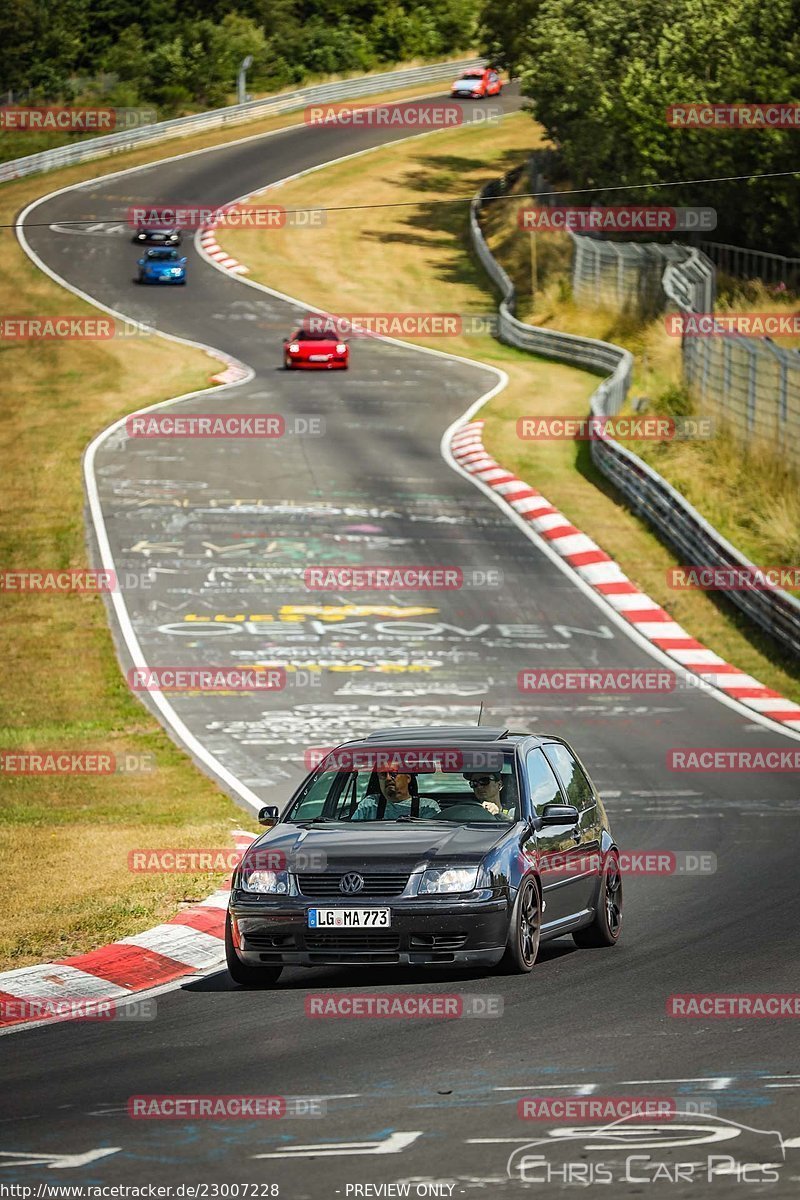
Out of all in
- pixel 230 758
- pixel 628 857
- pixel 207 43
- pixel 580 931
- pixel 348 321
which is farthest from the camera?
pixel 207 43

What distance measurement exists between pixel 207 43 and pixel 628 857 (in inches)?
3632

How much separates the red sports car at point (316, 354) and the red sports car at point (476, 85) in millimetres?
51445

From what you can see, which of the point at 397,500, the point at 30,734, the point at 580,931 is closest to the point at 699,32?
the point at 397,500

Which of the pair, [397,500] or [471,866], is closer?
[471,866]

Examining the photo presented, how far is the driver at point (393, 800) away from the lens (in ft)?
38.1

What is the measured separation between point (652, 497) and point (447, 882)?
77.1 feet

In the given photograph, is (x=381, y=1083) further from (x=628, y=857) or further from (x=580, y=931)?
(x=628, y=857)

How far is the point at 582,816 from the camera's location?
12359mm

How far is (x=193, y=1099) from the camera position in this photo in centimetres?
795

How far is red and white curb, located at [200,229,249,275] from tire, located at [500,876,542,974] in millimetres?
55883
